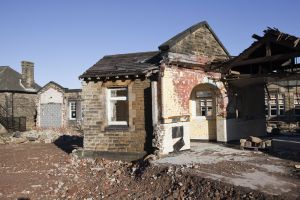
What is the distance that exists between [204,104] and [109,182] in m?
8.62

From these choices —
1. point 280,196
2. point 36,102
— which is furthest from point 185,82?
point 36,102

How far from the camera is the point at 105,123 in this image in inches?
612

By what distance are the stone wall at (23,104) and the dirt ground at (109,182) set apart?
2021 centimetres

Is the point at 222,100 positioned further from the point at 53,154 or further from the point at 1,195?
the point at 1,195

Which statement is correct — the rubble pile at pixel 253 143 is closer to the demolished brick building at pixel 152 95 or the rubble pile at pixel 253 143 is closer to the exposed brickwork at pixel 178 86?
the demolished brick building at pixel 152 95

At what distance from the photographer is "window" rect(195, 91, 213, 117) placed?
18077 millimetres

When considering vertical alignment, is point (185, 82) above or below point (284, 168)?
above

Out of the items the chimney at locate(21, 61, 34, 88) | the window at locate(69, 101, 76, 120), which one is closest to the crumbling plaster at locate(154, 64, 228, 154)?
the window at locate(69, 101, 76, 120)

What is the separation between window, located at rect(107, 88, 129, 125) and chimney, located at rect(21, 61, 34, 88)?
77.2 feet

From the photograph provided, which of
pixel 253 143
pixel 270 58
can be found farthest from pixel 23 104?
pixel 270 58

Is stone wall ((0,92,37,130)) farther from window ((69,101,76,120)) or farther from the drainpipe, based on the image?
the drainpipe

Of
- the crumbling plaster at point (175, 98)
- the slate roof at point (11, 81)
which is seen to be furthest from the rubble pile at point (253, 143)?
the slate roof at point (11, 81)

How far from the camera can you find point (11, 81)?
3572 cm

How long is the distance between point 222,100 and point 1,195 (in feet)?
36.5
